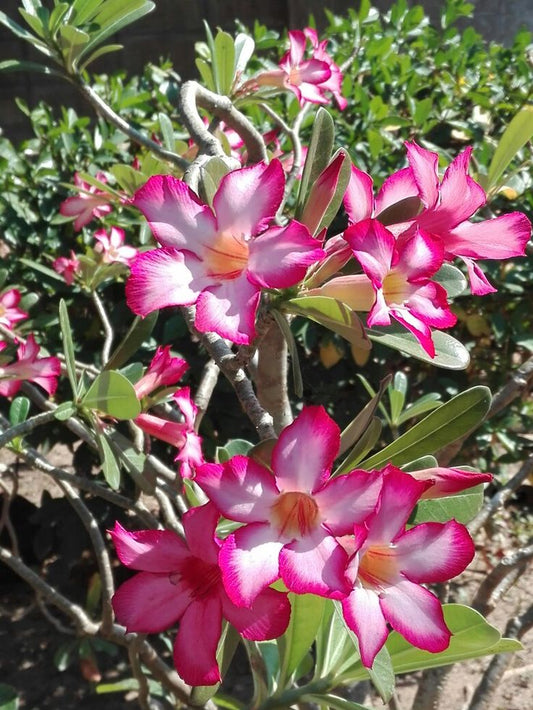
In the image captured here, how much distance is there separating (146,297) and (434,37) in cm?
237

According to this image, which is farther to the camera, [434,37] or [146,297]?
[434,37]

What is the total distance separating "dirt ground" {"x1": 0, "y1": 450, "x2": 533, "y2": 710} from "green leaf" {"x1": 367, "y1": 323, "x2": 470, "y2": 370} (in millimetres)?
1434

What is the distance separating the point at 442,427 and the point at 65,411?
0.39 meters

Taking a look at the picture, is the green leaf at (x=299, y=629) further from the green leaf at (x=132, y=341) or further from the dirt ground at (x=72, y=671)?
the dirt ground at (x=72, y=671)

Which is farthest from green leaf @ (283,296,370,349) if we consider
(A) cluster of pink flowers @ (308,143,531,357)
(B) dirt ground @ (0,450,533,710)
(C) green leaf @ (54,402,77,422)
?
(B) dirt ground @ (0,450,533,710)

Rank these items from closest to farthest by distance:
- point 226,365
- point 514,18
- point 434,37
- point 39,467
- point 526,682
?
point 226,365
point 39,467
point 526,682
point 434,37
point 514,18

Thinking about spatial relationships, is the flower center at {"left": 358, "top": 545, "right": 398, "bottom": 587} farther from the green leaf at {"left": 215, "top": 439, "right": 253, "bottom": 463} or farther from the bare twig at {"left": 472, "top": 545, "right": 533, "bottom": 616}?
the bare twig at {"left": 472, "top": 545, "right": 533, "bottom": 616}

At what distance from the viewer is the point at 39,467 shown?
1.11 metres

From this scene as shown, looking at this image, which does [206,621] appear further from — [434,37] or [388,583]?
[434,37]

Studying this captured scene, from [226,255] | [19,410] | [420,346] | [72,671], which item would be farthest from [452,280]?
[72,671]

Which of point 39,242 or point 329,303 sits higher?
point 329,303

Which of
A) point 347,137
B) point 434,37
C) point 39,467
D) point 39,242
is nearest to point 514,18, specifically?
point 434,37

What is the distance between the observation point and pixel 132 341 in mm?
923

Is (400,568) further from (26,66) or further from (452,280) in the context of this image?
(26,66)
